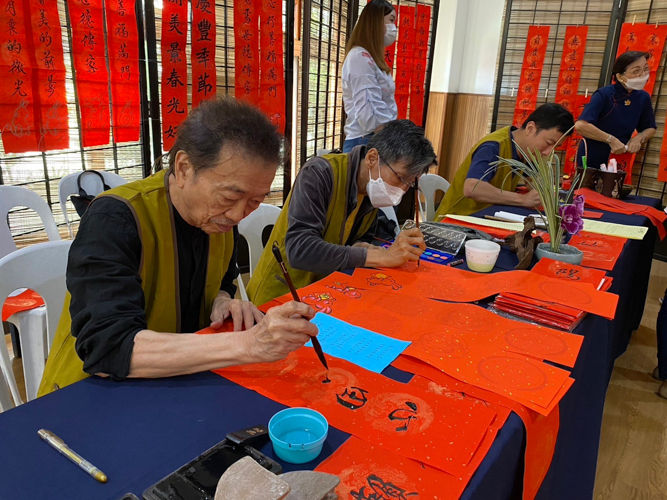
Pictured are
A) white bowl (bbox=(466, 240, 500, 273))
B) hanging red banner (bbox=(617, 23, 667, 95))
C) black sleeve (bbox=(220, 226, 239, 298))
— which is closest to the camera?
Result: black sleeve (bbox=(220, 226, 239, 298))

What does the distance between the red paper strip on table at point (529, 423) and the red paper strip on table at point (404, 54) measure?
158 inches

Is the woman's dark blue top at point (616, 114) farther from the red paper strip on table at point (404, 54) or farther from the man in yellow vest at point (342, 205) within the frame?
the man in yellow vest at point (342, 205)

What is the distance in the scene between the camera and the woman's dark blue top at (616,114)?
3.44 m

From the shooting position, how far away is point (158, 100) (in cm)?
291

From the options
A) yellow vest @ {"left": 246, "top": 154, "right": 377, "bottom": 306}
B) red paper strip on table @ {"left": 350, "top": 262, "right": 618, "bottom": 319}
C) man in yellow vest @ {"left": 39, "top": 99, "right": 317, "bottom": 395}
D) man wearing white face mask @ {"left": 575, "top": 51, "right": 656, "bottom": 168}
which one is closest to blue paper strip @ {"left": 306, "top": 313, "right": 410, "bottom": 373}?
man in yellow vest @ {"left": 39, "top": 99, "right": 317, "bottom": 395}

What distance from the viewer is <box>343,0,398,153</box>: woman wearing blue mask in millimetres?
2867

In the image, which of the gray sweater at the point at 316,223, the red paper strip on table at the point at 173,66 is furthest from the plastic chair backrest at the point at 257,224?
the red paper strip on table at the point at 173,66

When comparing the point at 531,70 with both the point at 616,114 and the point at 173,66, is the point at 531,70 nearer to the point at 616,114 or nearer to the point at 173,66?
the point at 616,114

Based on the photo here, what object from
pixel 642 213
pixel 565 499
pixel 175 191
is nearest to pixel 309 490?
pixel 175 191

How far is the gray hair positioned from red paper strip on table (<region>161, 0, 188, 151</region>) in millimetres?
1620

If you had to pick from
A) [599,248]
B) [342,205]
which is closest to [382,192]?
[342,205]

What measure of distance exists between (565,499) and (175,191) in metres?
1.23

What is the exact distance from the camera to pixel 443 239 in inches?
71.6

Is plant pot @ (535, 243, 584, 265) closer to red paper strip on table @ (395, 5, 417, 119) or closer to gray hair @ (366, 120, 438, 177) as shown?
gray hair @ (366, 120, 438, 177)
